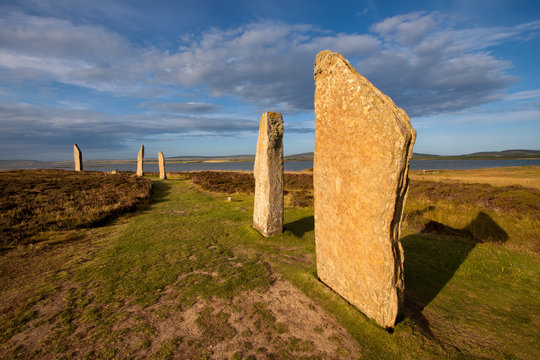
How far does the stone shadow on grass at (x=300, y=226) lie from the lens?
8.15 metres

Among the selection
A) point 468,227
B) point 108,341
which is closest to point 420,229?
point 468,227

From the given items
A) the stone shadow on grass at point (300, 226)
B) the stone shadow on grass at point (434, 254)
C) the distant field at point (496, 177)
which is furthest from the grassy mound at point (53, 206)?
the distant field at point (496, 177)

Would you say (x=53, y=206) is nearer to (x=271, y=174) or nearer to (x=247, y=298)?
(x=271, y=174)

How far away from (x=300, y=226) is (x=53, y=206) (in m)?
10.1

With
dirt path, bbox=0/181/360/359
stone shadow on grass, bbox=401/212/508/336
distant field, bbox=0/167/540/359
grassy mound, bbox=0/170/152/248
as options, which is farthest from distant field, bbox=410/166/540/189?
grassy mound, bbox=0/170/152/248

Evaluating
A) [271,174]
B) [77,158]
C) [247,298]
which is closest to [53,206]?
[271,174]

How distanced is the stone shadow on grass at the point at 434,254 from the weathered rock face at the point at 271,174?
360 centimetres

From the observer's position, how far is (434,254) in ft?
20.4

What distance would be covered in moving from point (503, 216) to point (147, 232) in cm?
1203

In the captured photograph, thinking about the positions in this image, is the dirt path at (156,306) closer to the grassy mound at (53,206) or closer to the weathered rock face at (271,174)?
the weathered rock face at (271,174)

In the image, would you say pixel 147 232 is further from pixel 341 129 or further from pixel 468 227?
pixel 468 227

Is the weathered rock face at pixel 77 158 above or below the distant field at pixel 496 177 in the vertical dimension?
above

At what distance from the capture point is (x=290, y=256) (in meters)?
6.23

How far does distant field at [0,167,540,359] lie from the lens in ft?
10.2
